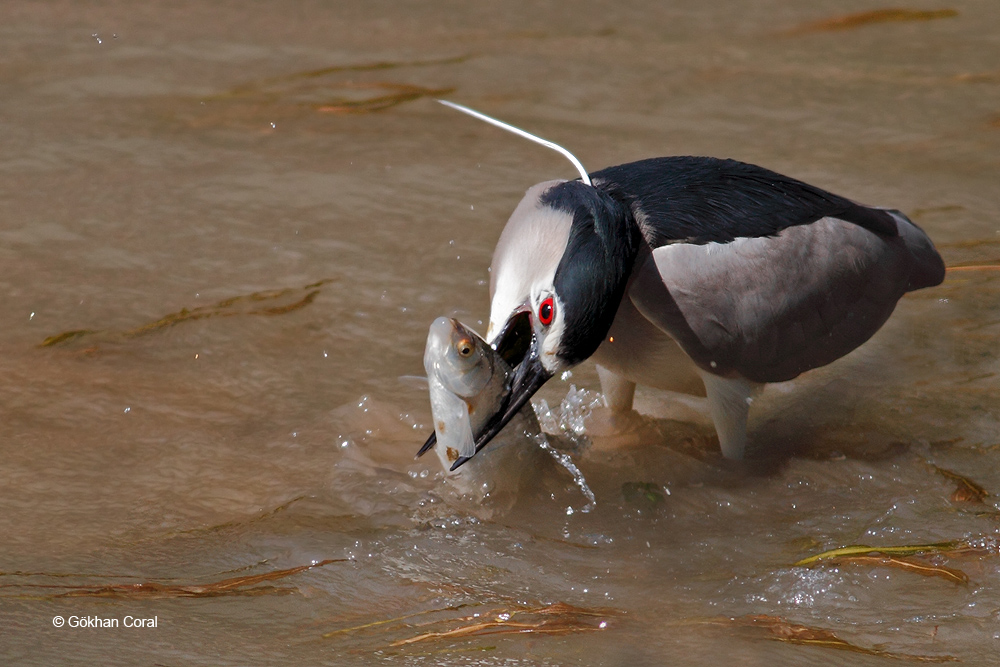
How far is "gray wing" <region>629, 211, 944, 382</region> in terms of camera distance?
9.52ft

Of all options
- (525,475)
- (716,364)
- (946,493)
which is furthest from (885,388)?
(525,475)

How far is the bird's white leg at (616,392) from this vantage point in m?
3.40

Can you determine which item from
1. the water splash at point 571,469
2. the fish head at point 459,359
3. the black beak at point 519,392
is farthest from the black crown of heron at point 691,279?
the water splash at point 571,469

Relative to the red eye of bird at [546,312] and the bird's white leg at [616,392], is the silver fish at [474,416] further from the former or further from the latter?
the bird's white leg at [616,392]

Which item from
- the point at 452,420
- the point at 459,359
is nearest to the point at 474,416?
the point at 452,420

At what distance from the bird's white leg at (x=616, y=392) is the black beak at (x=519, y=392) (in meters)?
0.75

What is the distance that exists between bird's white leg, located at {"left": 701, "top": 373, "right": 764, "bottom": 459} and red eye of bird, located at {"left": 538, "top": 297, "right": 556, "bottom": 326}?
0.64m

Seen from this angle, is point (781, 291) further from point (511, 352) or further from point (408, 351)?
point (408, 351)

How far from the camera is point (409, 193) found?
475 centimetres

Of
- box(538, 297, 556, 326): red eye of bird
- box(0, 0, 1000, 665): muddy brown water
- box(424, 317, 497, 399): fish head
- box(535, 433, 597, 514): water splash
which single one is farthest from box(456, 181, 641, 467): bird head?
box(0, 0, 1000, 665): muddy brown water

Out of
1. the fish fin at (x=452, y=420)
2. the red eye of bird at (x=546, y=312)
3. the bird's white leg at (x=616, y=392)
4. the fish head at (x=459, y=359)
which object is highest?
the red eye of bird at (x=546, y=312)

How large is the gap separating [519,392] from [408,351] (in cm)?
108

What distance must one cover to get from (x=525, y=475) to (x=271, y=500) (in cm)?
65

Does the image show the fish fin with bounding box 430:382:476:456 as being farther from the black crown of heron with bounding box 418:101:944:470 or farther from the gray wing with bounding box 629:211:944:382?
the gray wing with bounding box 629:211:944:382
